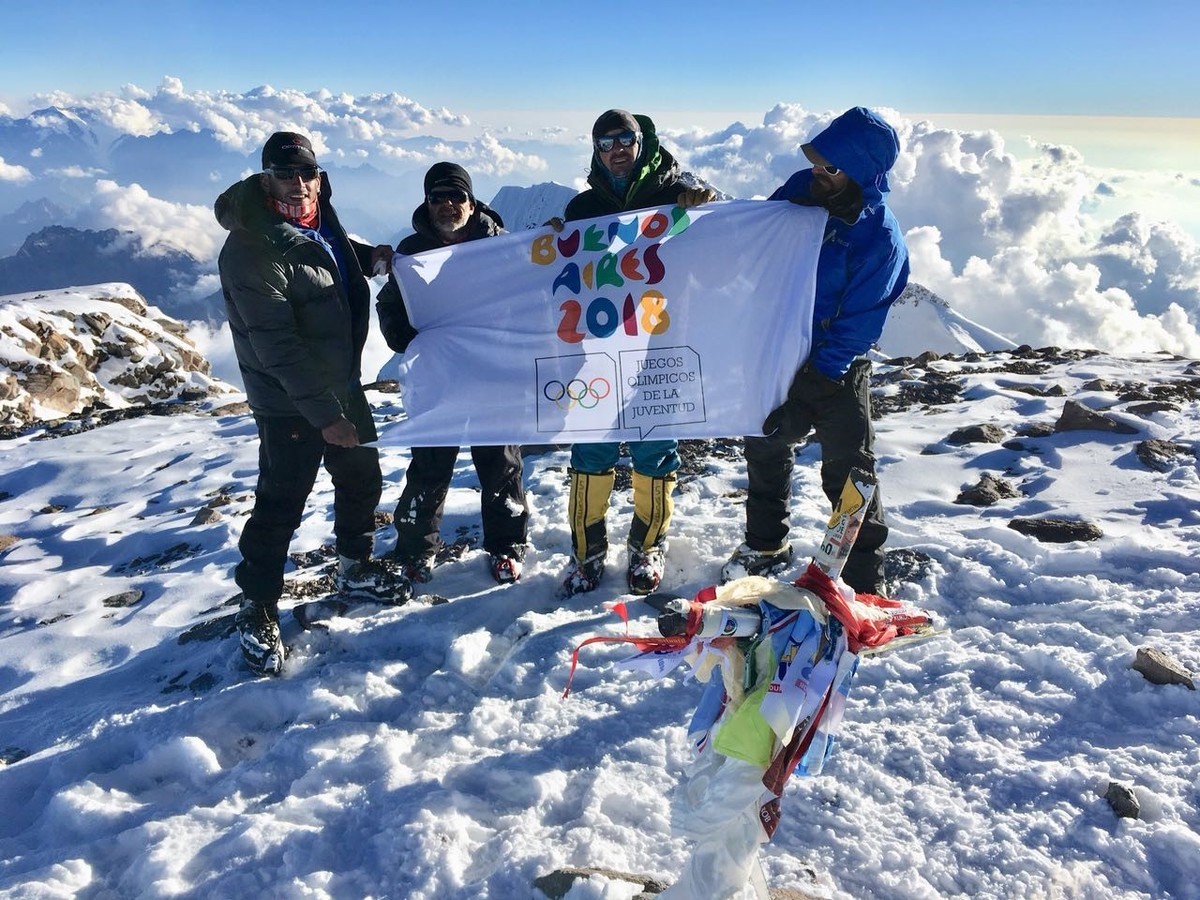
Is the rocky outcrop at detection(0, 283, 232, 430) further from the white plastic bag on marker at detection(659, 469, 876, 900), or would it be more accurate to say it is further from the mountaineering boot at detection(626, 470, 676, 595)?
the white plastic bag on marker at detection(659, 469, 876, 900)

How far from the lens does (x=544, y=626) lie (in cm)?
474

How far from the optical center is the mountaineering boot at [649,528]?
5.20m

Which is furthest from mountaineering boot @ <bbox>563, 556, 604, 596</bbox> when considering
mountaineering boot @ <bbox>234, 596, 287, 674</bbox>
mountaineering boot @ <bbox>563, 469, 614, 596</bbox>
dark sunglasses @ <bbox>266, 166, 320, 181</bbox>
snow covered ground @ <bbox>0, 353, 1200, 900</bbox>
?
dark sunglasses @ <bbox>266, 166, 320, 181</bbox>

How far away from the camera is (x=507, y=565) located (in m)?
5.51

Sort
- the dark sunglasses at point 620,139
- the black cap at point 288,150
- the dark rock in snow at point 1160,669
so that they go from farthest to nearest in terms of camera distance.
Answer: the dark sunglasses at point 620,139 < the black cap at point 288,150 < the dark rock in snow at point 1160,669

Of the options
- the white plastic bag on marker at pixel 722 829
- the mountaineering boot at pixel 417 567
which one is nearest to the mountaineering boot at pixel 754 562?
the mountaineering boot at pixel 417 567

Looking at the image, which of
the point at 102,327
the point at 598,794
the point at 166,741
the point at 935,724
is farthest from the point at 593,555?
the point at 102,327

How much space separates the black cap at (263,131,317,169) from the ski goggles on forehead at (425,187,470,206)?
3.15ft

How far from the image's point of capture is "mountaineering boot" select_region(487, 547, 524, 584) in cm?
549

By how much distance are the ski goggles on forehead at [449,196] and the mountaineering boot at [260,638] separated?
306cm

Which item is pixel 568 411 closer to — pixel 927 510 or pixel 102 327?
pixel 927 510

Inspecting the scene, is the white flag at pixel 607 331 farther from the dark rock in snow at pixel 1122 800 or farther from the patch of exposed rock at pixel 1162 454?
the patch of exposed rock at pixel 1162 454

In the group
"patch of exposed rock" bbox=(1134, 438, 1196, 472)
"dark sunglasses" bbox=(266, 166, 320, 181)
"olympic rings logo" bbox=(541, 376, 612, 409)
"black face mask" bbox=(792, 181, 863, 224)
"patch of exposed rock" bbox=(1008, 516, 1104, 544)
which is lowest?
"patch of exposed rock" bbox=(1008, 516, 1104, 544)

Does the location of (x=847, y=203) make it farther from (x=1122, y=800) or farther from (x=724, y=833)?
(x=724, y=833)
